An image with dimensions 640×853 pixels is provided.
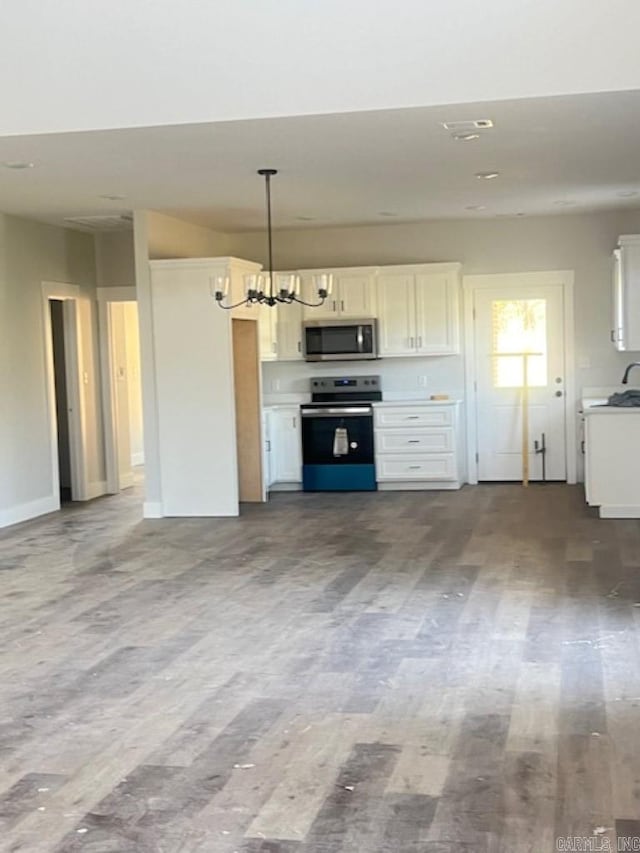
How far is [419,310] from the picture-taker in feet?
31.9

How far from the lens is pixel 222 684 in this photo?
420 cm

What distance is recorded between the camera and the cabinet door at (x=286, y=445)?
977 cm

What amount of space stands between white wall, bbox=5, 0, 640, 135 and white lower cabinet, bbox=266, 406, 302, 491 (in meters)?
4.67

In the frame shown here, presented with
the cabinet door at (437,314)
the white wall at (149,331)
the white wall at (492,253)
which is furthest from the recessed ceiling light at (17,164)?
the cabinet door at (437,314)

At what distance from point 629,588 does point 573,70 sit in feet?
9.00

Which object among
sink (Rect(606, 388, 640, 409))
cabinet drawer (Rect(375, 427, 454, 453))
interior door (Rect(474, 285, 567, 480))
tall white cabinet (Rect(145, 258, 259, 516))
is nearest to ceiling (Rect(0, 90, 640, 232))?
tall white cabinet (Rect(145, 258, 259, 516))

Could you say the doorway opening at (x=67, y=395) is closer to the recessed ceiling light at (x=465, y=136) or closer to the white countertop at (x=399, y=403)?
the white countertop at (x=399, y=403)

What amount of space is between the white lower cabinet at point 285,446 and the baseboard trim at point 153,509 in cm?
140

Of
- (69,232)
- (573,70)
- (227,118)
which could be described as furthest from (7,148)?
(69,232)

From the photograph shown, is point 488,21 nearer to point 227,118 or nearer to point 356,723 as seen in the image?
point 227,118

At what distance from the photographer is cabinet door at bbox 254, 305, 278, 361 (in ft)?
30.6

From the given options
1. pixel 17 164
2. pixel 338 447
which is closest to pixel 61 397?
pixel 338 447

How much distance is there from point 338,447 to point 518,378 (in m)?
1.91

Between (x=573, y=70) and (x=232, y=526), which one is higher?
(x=573, y=70)
